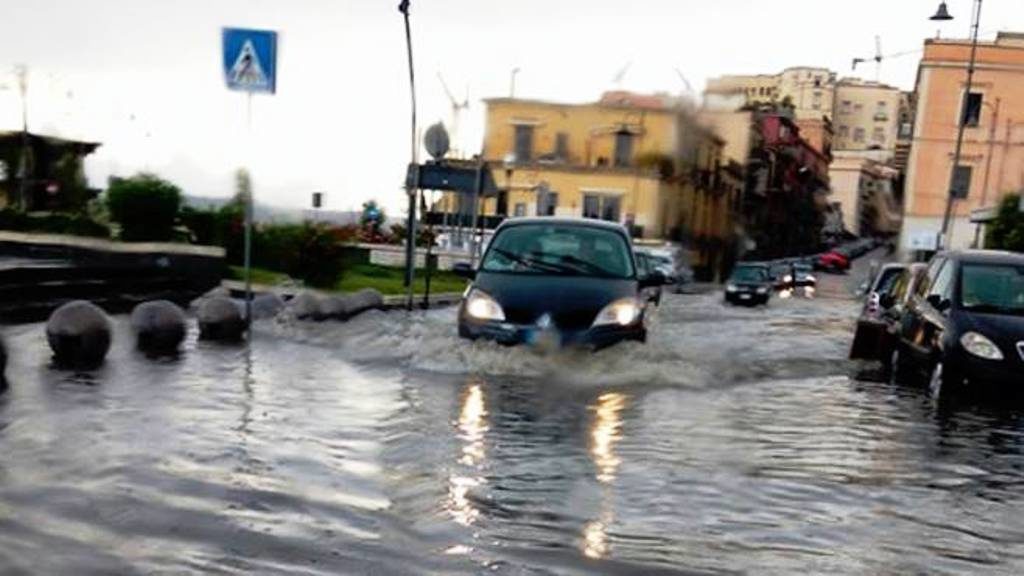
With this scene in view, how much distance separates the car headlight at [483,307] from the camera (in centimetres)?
1076

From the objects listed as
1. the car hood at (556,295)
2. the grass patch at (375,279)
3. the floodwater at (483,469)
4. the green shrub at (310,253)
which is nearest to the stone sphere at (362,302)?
the green shrub at (310,253)

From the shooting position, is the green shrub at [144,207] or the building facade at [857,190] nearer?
the green shrub at [144,207]

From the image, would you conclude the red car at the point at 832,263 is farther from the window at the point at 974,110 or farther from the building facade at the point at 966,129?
the window at the point at 974,110

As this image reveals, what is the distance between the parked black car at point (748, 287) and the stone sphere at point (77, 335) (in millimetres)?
27958

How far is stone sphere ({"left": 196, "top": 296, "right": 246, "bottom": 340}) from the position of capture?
38.2 ft

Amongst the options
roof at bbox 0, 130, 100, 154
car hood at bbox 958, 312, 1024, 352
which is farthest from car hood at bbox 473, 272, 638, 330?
roof at bbox 0, 130, 100, 154

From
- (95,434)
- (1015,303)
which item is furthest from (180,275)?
(1015,303)

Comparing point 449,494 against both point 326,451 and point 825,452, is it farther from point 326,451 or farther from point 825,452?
point 825,452

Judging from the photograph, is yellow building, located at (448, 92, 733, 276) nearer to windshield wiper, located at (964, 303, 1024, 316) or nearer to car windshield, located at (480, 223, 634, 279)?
car windshield, located at (480, 223, 634, 279)

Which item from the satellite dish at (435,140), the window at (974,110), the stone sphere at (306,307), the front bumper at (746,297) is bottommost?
the front bumper at (746,297)

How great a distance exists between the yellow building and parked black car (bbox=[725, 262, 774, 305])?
409 centimetres

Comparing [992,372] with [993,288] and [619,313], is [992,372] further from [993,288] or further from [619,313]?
[619,313]

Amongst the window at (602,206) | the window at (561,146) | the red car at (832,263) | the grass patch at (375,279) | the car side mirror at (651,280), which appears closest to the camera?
the car side mirror at (651,280)

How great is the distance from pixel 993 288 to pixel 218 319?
8.00 meters
